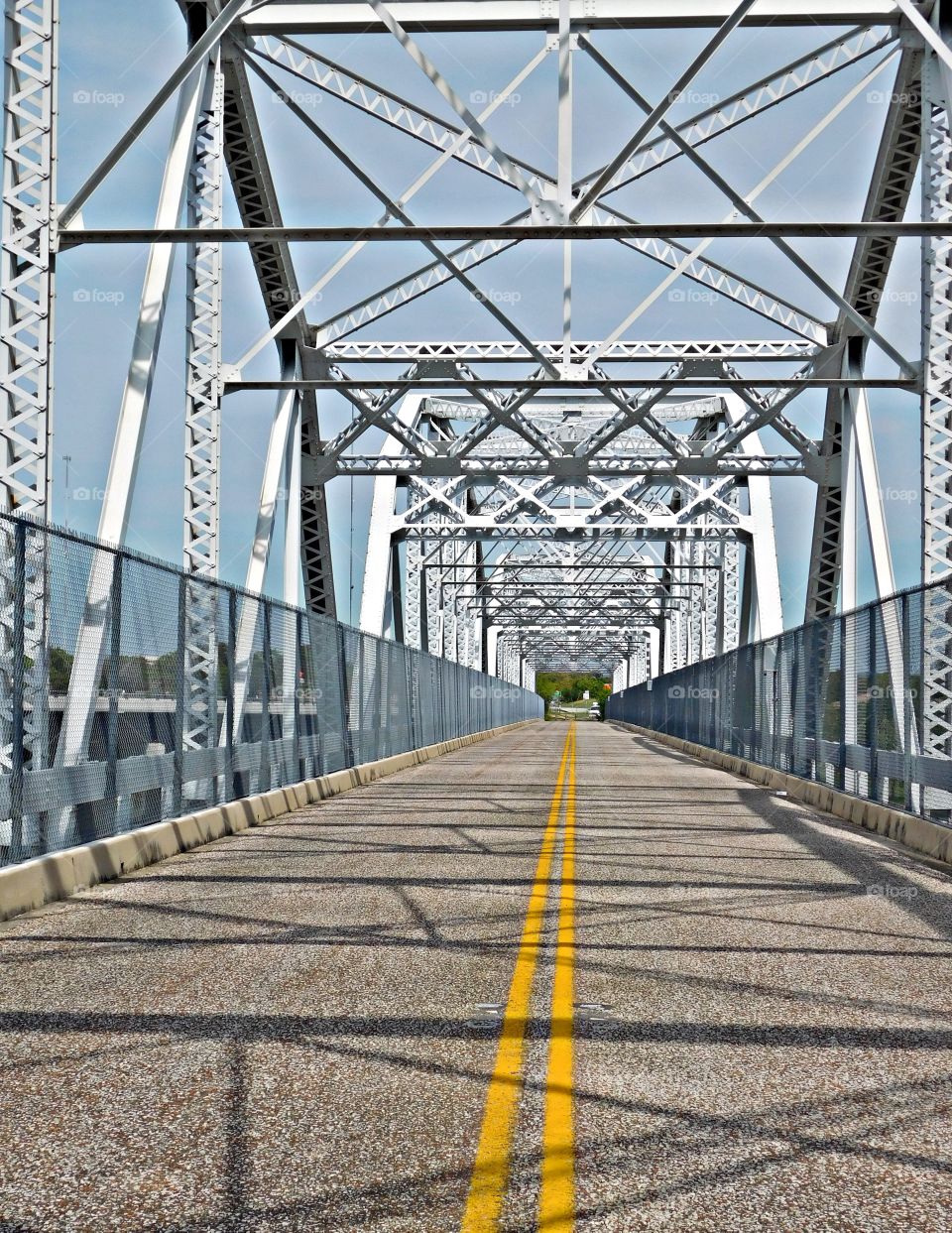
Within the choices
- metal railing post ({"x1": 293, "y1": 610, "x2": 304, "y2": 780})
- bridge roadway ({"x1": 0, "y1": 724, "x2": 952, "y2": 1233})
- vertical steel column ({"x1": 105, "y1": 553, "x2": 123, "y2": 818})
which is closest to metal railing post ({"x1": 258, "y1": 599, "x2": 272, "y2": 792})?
metal railing post ({"x1": 293, "y1": 610, "x2": 304, "y2": 780})

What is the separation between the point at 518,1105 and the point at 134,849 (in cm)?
747

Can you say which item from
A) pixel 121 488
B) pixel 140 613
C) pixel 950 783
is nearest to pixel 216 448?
pixel 121 488

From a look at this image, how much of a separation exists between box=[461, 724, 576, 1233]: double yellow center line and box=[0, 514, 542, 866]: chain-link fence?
3782mm

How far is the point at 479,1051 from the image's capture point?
229 inches

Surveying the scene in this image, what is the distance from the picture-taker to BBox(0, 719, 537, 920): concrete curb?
9578 millimetres

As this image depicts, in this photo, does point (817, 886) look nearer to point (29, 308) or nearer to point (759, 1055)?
point (759, 1055)

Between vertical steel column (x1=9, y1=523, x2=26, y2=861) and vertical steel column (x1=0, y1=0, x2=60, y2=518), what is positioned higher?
vertical steel column (x1=0, y1=0, x2=60, y2=518)

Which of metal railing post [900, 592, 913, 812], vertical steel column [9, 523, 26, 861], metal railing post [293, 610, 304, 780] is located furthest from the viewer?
metal railing post [293, 610, 304, 780]

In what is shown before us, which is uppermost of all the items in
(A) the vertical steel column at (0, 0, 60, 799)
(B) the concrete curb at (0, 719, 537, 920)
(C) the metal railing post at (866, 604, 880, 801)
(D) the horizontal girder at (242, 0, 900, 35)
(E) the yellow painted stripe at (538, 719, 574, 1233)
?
(D) the horizontal girder at (242, 0, 900, 35)

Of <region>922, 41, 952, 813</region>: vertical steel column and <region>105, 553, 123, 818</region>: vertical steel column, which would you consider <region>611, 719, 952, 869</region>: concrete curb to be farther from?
<region>105, 553, 123, 818</region>: vertical steel column

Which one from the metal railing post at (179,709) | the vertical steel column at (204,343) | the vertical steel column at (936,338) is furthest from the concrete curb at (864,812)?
the vertical steel column at (204,343)

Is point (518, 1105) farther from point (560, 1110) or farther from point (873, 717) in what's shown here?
point (873, 717)

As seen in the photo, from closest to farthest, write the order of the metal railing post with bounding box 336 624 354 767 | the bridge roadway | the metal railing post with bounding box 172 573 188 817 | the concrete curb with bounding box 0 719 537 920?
the bridge roadway, the concrete curb with bounding box 0 719 537 920, the metal railing post with bounding box 172 573 188 817, the metal railing post with bounding box 336 624 354 767

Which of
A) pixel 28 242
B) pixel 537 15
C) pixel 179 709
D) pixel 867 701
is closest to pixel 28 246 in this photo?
pixel 28 242
